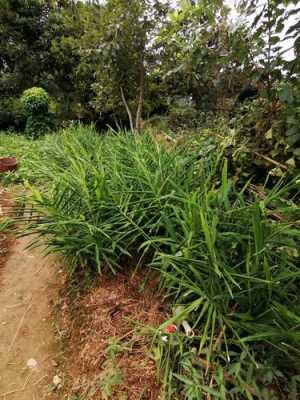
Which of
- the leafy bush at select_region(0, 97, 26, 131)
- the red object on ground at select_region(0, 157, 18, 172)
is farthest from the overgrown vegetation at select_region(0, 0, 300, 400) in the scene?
the leafy bush at select_region(0, 97, 26, 131)

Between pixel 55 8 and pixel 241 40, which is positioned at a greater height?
pixel 55 8

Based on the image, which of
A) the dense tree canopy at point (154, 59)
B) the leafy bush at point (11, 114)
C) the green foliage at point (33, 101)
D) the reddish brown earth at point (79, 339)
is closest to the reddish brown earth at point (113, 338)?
the reddish brown earth at point (79, 339)

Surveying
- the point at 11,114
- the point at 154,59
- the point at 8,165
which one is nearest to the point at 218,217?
the point at 8,165

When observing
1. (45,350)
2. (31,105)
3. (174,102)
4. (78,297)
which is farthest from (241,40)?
(31,105)

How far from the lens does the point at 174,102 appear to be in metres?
3.86

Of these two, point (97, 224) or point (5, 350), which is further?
point (97, 224)

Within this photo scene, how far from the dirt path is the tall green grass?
1.00 ft

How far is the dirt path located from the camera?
1100 mm

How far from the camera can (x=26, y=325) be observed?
138cm

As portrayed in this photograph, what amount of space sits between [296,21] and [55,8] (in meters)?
9.18

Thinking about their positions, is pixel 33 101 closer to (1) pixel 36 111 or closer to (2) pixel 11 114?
(1) pixel 36 111

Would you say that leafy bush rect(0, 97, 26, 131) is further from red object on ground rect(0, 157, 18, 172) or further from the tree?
red object on ground rect(0, 157, 18, 172)

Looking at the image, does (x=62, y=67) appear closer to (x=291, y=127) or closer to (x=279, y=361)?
(x=291, y=127)

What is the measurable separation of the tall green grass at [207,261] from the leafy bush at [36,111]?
6.20 meters
